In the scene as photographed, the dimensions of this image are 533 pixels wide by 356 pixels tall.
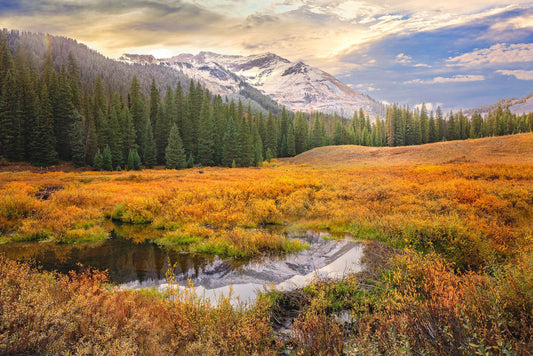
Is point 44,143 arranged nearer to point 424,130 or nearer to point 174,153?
point 174,153

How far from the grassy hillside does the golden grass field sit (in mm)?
18278

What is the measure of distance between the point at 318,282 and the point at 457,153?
1792 inches

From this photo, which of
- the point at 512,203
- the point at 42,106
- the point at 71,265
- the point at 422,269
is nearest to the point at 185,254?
the point at 71,265

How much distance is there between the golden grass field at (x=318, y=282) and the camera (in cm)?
406

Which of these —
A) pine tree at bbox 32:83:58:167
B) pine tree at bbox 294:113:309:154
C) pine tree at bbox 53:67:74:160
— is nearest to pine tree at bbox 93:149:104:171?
pine tree at bbox 32:83:58:167

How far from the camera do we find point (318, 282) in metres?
7.22

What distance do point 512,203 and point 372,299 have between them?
12.3 metres

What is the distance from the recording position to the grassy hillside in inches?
1441

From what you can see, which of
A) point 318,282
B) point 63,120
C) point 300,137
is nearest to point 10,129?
point 63,120

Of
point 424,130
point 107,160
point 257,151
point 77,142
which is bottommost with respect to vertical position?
point 107,160

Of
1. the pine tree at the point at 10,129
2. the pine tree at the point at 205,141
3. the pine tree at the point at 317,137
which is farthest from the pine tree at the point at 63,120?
the pine tree at the point at 317,137

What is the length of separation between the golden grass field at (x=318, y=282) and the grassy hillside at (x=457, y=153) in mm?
18278

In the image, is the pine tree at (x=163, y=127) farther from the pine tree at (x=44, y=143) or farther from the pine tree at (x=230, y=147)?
the pine tree at (x=44, y=143)

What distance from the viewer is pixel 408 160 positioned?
47688 millimetres
